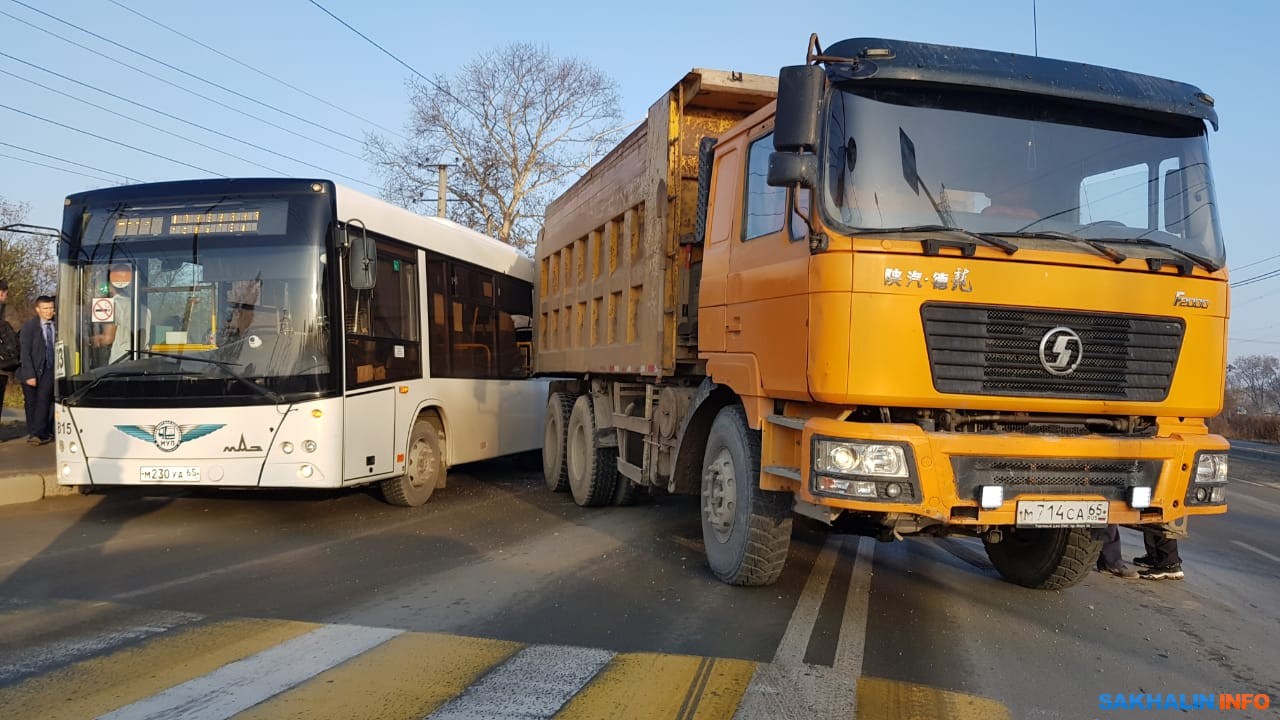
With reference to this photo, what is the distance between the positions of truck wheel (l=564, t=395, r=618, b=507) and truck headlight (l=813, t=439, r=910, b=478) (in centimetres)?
503

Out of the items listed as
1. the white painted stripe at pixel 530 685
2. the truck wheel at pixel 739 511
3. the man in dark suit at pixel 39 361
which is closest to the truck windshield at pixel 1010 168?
the truck wheel at pixel 739 511

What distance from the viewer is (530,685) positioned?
3979mm

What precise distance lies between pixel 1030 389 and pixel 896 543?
11.6ft

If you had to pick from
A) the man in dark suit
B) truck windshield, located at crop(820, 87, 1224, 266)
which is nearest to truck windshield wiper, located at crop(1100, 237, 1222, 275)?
truck windshield, located at crop(820, 87, 1224, 266)

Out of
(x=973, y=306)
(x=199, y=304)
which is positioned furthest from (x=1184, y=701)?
(x=199, y=304)

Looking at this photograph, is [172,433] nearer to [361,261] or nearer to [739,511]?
[361,261]

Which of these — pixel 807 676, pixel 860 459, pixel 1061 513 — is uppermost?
pixel 860 459

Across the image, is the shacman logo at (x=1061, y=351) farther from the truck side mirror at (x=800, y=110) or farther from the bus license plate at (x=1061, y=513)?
the truck side mirror at (x=800, y=110)

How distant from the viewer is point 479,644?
15.1 ft

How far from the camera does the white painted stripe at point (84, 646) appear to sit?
162 inches

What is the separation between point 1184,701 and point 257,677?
423 centimetres

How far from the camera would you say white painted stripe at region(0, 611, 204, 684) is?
4117 millimetres


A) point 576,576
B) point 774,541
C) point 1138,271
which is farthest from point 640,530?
point 1138,271

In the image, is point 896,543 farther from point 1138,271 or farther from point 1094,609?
point 1138,271
